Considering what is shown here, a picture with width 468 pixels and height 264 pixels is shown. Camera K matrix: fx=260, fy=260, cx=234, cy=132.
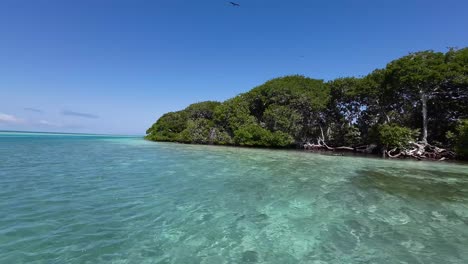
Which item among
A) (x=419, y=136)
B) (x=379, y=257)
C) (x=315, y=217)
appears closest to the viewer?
(x=379, y=257)

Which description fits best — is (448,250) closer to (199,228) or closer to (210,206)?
(199,228)

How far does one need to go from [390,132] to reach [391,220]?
2054 centimetres

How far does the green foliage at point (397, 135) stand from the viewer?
22.7m

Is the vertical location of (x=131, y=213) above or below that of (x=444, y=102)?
below

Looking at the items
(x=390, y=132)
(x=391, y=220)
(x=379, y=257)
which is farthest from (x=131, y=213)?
(x=390, y=132)

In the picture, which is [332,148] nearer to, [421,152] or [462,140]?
[421,152]

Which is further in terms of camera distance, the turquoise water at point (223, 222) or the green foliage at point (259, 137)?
the green foliage at point (259, 137)

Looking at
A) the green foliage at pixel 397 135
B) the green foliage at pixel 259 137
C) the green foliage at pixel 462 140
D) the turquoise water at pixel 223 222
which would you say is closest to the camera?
the turquoise water at pixel 223 222

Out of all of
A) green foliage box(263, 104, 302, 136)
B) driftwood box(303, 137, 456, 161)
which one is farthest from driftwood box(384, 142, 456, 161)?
green foliage box(263, 104, 302, 136)

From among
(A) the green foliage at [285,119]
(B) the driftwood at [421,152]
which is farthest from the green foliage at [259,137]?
(B) the driftwood at [421,152]

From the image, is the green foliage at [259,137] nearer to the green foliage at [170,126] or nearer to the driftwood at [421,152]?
the driftwood at [421,152]

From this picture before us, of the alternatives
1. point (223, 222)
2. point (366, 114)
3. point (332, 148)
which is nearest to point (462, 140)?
point (366, 114)

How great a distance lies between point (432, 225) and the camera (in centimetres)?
525

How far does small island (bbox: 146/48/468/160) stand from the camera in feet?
71.6
